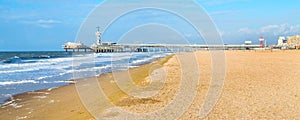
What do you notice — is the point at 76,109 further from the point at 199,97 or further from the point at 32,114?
the point at 199,97

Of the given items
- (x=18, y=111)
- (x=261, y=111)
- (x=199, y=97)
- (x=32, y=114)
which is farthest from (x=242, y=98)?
(x=18, y=111)

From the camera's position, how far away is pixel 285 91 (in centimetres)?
1084

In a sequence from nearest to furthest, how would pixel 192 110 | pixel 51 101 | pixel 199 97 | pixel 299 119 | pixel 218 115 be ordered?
pixel 299 119, pixel 218 115, pixel 192 110, pixel 199 97, pixel 51 101

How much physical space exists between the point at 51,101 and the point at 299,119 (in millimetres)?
8338

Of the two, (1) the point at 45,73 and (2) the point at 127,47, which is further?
(2) the point at 127,47

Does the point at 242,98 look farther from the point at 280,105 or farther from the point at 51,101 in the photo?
the point at 51,101

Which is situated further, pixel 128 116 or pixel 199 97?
pixel 199 97

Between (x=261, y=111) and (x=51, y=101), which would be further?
(x=51, y=101)

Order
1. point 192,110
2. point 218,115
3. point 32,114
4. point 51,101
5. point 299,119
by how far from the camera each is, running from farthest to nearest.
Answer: point 51,101, point 32,114, point 192,110, point 218,115, point 299,119

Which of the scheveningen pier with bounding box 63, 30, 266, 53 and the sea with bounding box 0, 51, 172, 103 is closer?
the sea with bounding box 0, 51, 172, 103

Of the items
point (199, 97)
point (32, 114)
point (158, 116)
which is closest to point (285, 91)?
point (199, 97)

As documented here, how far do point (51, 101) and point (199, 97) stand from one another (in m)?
5.35

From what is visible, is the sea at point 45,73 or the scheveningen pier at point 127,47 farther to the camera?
the scheveningen pier at point 127,47

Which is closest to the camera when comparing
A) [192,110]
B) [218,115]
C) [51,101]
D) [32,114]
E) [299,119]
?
[299,119]
